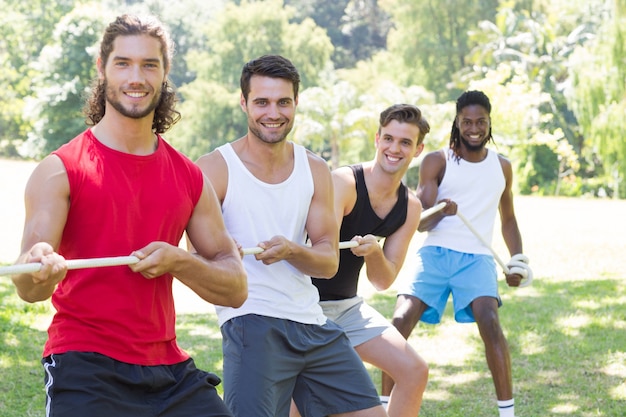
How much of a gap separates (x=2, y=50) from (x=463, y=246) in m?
50.7

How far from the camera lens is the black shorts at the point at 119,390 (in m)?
2.87

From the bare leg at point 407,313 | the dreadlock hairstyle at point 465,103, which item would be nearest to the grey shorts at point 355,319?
the bare leg at point 407,313

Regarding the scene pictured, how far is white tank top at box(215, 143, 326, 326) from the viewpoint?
3908mm

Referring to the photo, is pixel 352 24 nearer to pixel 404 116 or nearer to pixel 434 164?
pixel 434 164

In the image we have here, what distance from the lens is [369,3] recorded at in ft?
214

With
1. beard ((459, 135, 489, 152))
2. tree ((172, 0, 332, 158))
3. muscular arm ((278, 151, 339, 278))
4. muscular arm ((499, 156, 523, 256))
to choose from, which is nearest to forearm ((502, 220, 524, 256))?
muscular arm ((499, 156, 523, 256))

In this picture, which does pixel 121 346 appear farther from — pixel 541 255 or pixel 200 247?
pixel 541 255

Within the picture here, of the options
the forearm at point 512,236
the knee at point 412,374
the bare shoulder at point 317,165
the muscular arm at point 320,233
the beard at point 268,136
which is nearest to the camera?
the muscular arm at point 320,233

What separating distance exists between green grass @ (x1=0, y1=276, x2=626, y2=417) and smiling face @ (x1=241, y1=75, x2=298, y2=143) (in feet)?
9.07

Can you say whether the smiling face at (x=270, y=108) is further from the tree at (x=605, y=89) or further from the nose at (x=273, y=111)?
the tree at (x=605, y=89)

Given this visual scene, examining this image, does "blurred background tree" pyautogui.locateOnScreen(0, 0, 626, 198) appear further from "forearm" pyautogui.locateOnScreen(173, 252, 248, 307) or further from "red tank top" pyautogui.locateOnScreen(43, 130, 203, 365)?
"red tank top" pyautogui.locateOnScreen(43, 130, 203, 365)

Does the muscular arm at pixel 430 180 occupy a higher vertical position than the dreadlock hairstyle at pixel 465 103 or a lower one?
lower

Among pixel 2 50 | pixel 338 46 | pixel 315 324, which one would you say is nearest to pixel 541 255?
pixel 315 324

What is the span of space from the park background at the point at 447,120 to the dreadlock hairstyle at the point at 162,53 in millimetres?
548
